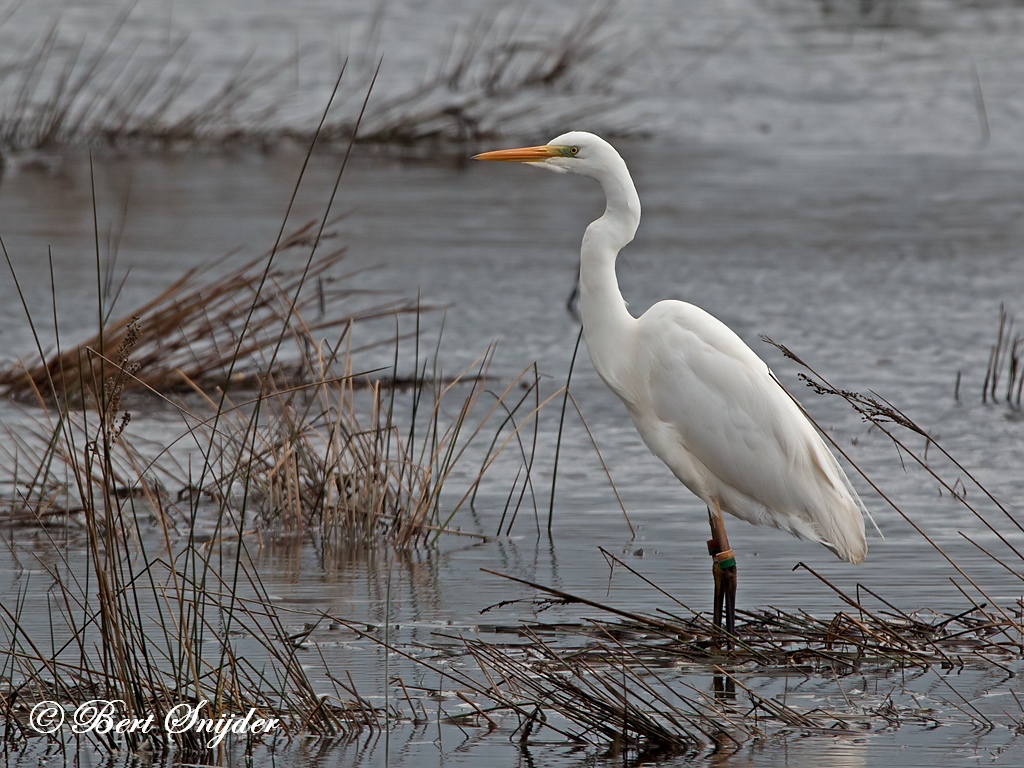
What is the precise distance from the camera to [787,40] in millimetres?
17594

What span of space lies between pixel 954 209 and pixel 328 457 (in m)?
7.56

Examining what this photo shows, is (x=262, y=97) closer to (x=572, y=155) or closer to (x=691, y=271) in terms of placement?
(x=691, y=271)

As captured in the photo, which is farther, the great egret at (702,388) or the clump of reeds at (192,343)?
the clump of reeds at (192,343)

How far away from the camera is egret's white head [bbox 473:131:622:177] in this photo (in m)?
4.35

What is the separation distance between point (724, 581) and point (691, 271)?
563cm

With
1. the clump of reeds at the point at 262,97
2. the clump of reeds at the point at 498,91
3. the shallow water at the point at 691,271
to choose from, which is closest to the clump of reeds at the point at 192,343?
the shallow water at the point at 691,271

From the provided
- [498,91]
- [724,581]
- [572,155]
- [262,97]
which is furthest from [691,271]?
[262,97]

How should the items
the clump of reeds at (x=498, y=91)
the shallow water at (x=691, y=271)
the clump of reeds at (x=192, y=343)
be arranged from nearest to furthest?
the shallow water at (x=691, y=271)
the clump of reeds at (x=192, y=343)
the clump of reeds at (x=498, y=91)

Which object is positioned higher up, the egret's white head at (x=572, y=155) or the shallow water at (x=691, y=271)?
the egret's white head at (x=572, y=155)

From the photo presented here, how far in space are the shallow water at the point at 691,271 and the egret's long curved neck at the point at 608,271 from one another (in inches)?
26.2

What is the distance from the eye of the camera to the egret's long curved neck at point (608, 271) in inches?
172

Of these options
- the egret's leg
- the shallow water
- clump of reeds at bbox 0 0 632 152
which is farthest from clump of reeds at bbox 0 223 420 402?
clump of reeds at bbox 0 0 632 152

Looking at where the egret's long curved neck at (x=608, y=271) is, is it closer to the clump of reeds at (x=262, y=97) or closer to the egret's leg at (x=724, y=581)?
the egret's leg at (x=724, y=581)

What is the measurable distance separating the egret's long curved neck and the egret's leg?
1.80ft
